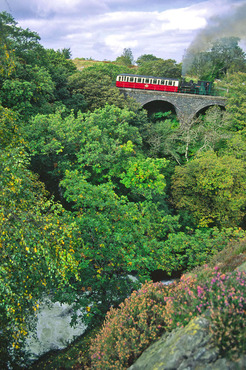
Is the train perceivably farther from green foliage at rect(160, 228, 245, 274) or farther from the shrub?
the shrub

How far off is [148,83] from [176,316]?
33.4 meters

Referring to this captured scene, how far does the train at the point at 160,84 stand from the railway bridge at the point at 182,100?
3.53 ft

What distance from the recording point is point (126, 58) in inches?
2869

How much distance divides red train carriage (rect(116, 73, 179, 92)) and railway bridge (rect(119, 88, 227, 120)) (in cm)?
106

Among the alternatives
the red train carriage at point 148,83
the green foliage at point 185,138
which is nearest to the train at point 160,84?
the red train carriage at point 148,83

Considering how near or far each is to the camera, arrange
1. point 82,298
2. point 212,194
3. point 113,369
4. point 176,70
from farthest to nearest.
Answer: point 176,70
point 212,194
point 82,298
point 113,369

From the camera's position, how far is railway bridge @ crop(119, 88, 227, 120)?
33.5 m

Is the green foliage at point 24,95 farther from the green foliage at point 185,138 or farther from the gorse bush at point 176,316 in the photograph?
the gorse bush at point 176,316

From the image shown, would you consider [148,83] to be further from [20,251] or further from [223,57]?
Result: [20,251]

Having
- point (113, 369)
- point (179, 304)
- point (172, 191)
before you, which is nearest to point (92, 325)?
point (113, 369)

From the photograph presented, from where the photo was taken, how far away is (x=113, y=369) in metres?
5.20

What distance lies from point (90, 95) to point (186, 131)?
1093cm

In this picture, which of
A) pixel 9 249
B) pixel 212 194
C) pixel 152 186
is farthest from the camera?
pixel 212 194

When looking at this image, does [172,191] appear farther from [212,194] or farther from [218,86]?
[218,86]
